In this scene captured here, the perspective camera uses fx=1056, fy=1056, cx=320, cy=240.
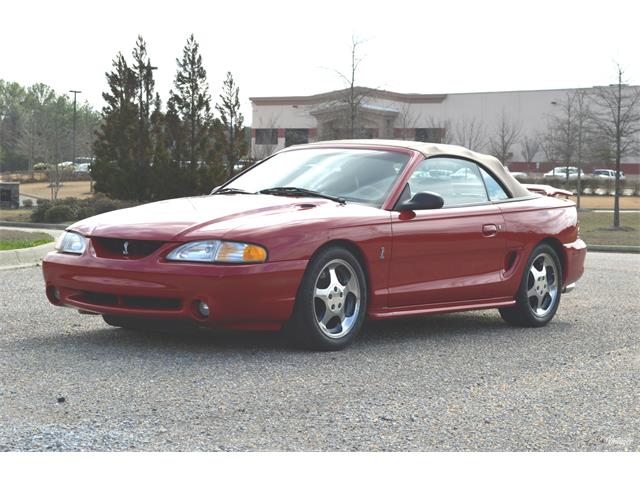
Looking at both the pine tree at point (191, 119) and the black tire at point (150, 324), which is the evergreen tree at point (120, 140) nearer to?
the pine tree at point (191, 119)

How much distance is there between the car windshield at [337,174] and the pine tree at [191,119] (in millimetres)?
27804

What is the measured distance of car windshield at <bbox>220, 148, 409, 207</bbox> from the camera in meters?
7.71

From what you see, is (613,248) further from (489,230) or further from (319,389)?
(319,389)

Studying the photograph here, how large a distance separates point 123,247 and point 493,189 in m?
3.30

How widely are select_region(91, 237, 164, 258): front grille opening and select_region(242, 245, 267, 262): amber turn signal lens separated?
1.76 ft

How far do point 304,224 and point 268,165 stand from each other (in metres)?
1.78

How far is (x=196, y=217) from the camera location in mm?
6922

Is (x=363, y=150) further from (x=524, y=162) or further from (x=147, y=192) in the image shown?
(x=524, y=162)

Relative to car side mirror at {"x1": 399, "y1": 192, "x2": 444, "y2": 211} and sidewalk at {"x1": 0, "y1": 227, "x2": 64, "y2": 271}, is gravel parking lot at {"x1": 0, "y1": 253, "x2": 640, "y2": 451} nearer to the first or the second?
car side mirror at {"x1": 399, "y1": 192, "x2": 444, "y2": 211}

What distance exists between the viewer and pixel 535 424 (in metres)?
5.24

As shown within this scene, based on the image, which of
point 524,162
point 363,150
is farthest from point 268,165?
point 524,162

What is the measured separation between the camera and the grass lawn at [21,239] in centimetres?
1536

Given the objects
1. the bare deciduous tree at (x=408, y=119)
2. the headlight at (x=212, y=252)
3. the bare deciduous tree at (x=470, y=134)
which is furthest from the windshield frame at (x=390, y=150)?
the bare deciduous tree at (x=470, y=134)
